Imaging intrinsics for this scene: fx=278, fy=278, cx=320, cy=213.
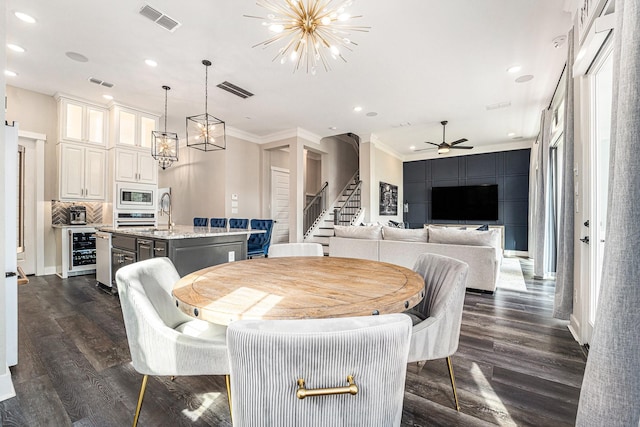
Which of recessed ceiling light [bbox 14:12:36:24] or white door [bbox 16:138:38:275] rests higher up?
recessed ceiling light [bbox 14:12:36:24]

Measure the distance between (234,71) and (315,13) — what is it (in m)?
2.39

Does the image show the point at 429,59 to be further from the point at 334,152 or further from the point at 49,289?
the point at 49,289

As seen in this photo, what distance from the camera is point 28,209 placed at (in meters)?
4.62

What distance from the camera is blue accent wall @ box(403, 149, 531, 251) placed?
7.72 meters

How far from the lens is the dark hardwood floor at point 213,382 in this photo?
5.02ft

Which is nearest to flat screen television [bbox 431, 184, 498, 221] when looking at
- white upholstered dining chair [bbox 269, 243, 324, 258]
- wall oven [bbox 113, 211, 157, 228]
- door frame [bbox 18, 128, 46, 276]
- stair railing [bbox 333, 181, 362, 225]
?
stair railing [bbox 333, 181, 362, 225]

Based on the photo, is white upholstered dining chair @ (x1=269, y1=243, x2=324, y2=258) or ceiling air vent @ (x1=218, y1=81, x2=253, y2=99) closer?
white upholstered dining chair @ (x1=269, y1=243, x2=324, y2=258)

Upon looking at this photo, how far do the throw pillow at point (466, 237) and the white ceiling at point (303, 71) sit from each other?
90.3 inches

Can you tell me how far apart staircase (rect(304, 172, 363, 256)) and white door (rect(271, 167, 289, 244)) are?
2.40 feet

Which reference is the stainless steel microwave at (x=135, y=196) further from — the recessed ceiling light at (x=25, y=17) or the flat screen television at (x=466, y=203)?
the flat screen television at (x=466, y=203)

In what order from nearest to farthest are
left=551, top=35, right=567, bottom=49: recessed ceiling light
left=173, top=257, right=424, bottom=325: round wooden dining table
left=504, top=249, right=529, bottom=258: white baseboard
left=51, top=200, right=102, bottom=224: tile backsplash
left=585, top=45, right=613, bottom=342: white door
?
left=173, top=257, right=424, bottom=325: round wooden dining table → left=585, top=45, right=613, bottom=342: white door → left=551, top=35, right=567, bottom=49: recessed ceiling light → left=51, top=200, right=102, bottom=224: tile backsplash → left=504, top=249, right=529, bottom=258: white baseboard

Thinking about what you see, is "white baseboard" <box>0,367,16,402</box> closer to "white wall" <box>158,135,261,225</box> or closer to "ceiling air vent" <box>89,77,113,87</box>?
"ceiling air vent" <box>89,77,113,87</box>

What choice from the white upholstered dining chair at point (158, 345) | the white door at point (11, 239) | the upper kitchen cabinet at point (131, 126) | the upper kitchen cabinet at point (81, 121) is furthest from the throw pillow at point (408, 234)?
the upper kitchen cabinet at point (81, 121)

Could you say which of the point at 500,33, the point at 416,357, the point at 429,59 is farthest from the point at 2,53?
the point at 500,33
